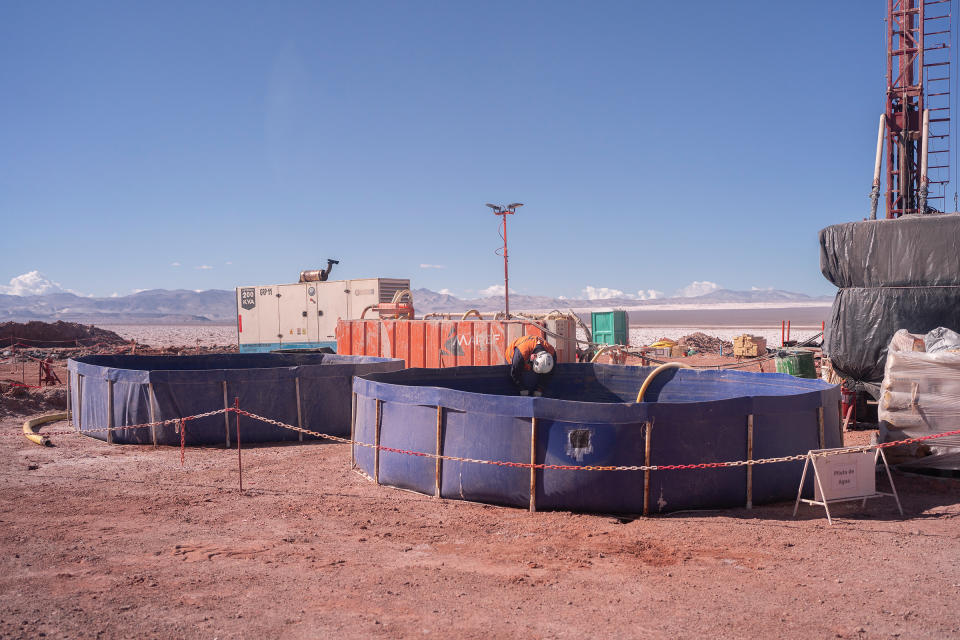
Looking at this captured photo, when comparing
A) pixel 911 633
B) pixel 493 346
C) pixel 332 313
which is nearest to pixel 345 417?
pixel 493 346

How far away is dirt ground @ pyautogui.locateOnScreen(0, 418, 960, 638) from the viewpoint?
5.19 metres

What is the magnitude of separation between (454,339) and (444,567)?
11.8 m

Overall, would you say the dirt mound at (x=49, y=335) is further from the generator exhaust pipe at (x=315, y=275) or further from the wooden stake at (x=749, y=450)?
the wooden stake at (x=749, y=450)

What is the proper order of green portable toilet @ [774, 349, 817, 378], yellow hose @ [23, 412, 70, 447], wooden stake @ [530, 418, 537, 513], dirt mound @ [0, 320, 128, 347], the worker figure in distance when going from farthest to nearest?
dirt mound @ [0, 320, 128, 347] < green portable toilet @ [774, 349, 817, 378] < yellow hose @ [23, 412, 70, 447] < the worker figure in distance < wooden stake @ [530, 418, 537, 513]

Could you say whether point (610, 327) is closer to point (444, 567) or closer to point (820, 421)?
point (820, 421)

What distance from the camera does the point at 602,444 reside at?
781 centimetres

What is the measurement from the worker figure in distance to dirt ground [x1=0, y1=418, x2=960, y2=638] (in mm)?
3714

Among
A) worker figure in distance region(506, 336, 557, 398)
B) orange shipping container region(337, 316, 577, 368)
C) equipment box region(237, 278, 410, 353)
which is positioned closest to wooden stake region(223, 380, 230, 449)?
worker figure in distance region(506, 336, 557, 398)

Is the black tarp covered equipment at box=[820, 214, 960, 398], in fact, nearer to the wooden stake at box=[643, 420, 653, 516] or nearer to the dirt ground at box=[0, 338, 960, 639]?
the dirt ground at box=[0, 338, 960, 639]

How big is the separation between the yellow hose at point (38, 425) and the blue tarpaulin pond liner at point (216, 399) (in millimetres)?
863

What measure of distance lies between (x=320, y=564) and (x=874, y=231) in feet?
35.4

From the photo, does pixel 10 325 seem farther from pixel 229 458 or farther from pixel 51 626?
pixel 51 626

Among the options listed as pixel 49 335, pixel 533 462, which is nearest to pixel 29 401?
pixel 533 462

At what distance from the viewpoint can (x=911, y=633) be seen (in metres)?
4.96
